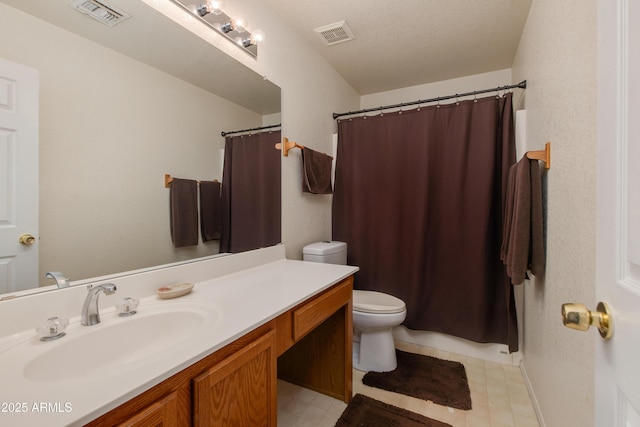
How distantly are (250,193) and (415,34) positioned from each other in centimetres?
161

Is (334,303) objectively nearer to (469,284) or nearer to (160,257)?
(160,257)

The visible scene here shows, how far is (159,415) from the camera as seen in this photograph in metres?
0.60

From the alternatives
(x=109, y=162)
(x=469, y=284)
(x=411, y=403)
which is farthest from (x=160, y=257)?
(x=469, y=284)

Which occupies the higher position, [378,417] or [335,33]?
[335,33]

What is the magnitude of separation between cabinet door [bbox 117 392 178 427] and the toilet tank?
53.8 inches

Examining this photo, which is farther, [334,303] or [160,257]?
[334,303]

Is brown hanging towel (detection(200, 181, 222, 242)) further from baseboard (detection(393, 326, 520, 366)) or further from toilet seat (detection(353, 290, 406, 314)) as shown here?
baseboard (detection(393, 326, 520, 366))

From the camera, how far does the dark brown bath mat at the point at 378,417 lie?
1418mm

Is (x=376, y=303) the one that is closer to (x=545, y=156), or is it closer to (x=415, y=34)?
(x=545, y=156)

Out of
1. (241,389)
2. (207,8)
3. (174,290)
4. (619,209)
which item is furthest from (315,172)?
(619,209)

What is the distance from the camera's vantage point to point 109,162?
987mm

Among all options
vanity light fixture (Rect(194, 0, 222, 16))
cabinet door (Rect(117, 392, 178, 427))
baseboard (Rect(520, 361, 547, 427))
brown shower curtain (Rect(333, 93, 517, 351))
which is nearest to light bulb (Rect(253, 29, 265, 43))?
vanity light fixture (Rect(194, 0, 222, 16))

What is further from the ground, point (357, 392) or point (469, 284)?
point (469, 284)

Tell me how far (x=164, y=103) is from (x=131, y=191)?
404 mm
